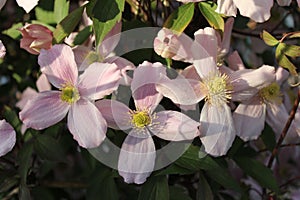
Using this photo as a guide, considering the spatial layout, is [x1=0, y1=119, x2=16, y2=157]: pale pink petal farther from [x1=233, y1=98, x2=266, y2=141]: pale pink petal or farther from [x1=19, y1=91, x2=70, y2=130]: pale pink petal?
[x1=233, y1=98, x2=266, y2=141]: pale pink petal

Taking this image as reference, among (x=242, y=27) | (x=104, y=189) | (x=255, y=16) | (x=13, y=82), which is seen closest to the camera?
(x=255, y=16)

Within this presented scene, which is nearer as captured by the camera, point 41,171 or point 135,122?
point 135,122

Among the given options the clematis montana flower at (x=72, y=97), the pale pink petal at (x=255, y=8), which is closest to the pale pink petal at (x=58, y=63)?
the clematis montana flower at (x=72, y=97)

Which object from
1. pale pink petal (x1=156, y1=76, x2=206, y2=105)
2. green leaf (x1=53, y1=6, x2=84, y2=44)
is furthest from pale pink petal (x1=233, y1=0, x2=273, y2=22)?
green leaf (x1=53, y1=6, x2=84, y2=44)

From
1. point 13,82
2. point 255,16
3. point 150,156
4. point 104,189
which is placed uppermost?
point 255,16

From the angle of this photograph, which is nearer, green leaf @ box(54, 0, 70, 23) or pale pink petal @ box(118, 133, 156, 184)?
pale pink petal @ box(118, 133, 156, 184)

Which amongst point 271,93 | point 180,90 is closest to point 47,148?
point 180,90

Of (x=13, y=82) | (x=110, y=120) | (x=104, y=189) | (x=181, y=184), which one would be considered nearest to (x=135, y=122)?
(x=110, y=120)

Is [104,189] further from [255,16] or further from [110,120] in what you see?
[255,16]
